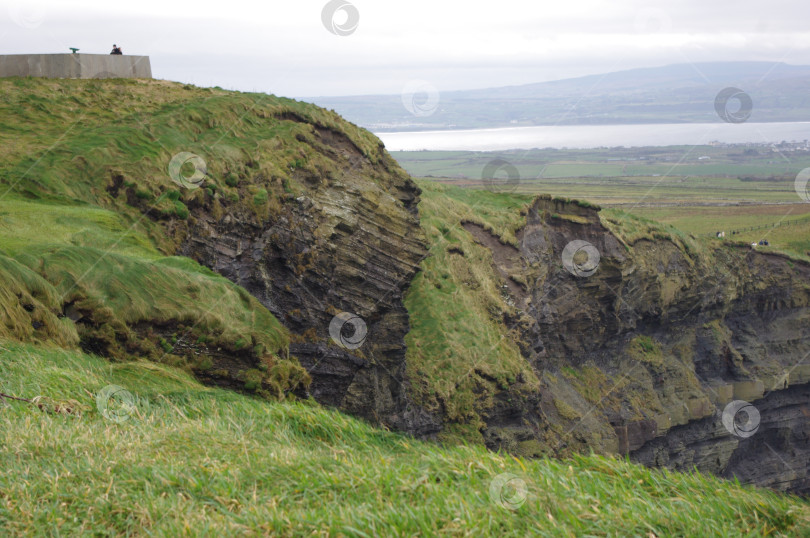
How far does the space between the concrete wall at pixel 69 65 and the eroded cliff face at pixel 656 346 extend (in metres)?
20.3

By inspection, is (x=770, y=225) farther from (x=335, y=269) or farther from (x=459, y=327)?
(x=335, y=269)

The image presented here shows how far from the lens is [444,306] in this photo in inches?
1265

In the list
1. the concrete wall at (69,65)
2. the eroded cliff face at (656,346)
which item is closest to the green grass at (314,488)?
the concrete wall at (69,65)

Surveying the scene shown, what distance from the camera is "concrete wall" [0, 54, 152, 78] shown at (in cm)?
2328

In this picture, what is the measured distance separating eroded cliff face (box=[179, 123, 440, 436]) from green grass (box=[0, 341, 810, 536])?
13.1 m

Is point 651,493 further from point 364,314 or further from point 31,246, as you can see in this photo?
point 364,314

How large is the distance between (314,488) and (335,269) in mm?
17300

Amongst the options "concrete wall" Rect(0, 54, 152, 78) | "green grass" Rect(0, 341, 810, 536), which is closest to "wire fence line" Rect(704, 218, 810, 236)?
"concrete wall" Rect(0, 54, 152, 78)

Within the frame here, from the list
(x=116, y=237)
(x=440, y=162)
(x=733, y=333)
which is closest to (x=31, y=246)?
(x=116, y=237)

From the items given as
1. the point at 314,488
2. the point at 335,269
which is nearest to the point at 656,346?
the point at 335,269

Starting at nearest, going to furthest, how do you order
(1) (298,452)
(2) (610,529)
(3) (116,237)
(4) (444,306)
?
(2) (610,529) < (1) (298,452) < (3) (116,237) < (4) (444,306)

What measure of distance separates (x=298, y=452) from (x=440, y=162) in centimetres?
19071

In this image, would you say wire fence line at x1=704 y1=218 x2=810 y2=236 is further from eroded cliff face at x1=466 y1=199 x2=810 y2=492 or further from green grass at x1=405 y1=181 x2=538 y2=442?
→ green grass at x1=405 y1=181 x2=538 y2=442

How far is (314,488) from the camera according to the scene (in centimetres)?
556
